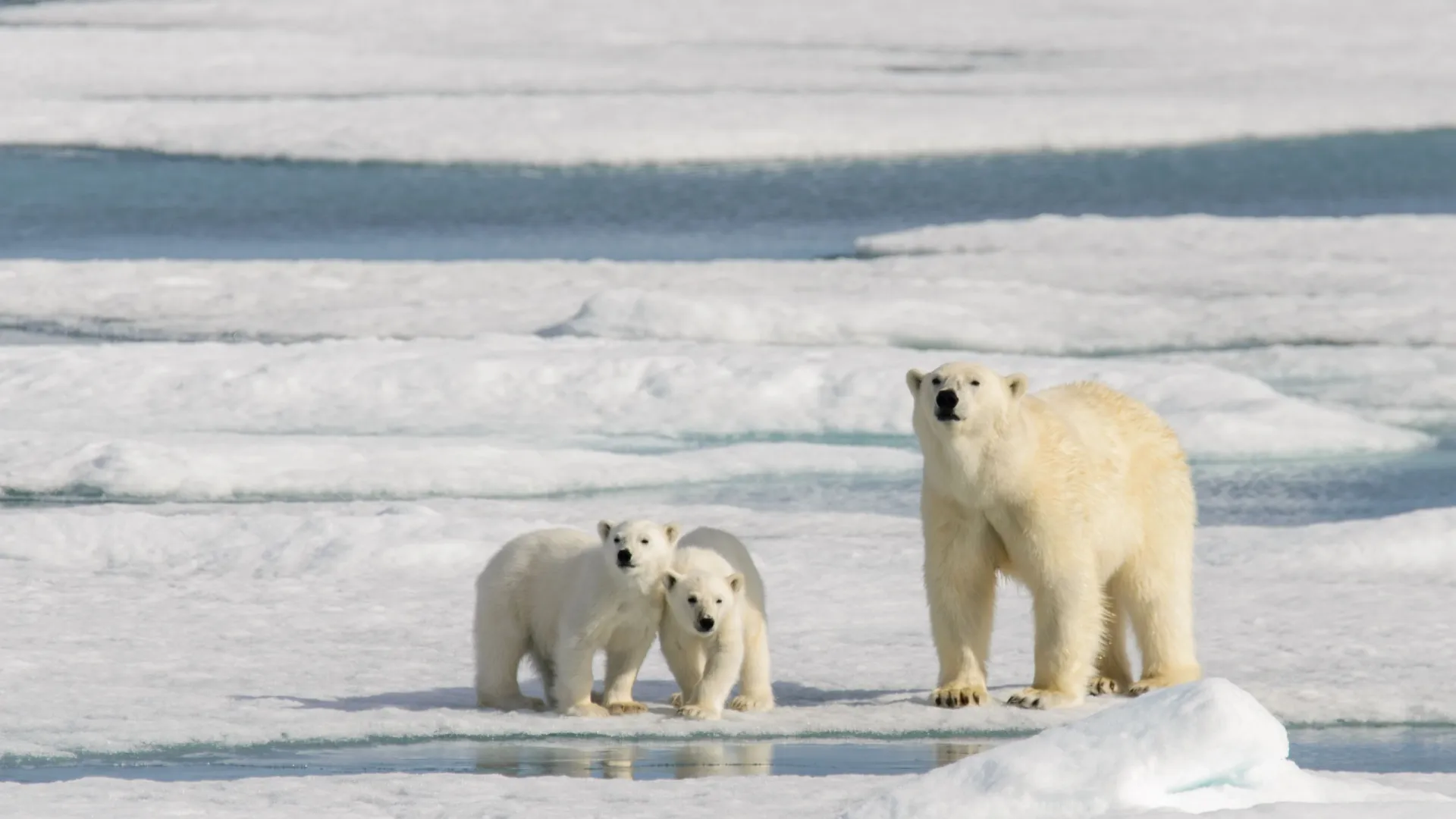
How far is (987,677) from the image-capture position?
5.90 metres

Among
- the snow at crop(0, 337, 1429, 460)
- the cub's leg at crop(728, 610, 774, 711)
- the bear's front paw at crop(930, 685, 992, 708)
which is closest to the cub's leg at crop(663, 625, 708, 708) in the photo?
the cub's leg at crop(728, 610, 774, 711)

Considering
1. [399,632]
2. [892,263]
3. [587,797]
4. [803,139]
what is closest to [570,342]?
[892,263]

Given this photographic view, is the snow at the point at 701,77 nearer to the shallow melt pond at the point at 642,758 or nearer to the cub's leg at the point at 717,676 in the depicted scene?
the cub's leg at the point at 717,676

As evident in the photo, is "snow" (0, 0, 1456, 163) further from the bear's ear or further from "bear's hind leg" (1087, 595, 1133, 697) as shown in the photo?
the bear's ear

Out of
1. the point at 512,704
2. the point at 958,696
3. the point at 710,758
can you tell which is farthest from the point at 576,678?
the point at 958,696

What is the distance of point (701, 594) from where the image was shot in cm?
521

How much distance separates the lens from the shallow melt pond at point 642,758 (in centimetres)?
482

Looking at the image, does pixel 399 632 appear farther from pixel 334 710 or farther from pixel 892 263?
pixel 892 263

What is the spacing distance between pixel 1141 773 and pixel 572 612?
197cm

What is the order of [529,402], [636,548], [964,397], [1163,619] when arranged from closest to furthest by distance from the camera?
[964,397]
[636,548]
[1163,619]
[529,402]

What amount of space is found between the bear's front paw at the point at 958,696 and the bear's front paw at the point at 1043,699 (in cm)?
8

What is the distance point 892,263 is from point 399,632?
26.6ft

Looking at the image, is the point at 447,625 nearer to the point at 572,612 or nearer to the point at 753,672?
the point at 572,612

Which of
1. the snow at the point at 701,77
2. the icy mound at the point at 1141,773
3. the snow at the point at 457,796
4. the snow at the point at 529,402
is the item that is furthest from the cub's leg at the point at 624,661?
the snow at the point at 701,77
